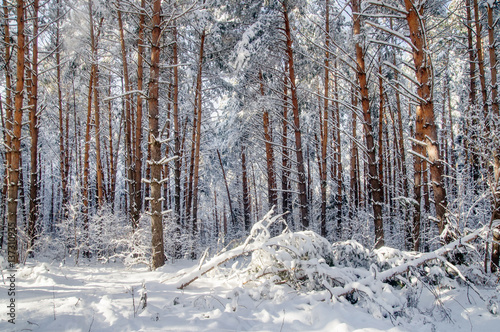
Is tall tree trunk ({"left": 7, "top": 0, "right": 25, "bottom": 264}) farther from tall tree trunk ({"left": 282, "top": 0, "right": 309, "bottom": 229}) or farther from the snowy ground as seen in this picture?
tall tree trunk ({"left": 282, "top": 0, "right": 309, "bottom": 229})

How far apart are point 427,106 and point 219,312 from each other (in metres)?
4.70

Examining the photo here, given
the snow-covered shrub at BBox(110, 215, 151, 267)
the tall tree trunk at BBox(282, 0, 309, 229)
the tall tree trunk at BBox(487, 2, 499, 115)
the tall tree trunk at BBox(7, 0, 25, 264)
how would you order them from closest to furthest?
the tall tree trunk at BBox(7, 0, 25, 264)
the snow-covered shrub at BBox(110, 215, 151, 267)
the tall tree trunk at BBox(487, 2, 499, 115)
the tall tree trunk at BBox(282, 0, 309, 229)

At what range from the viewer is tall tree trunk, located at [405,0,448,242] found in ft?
15.0

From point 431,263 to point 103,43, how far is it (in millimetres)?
14021

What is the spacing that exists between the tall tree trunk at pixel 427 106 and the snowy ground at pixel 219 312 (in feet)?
5.82

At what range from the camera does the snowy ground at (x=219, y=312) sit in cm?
225

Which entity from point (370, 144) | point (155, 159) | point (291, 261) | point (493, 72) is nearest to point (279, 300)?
point (291, 261)

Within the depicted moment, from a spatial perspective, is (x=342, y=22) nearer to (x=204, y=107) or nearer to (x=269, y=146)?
(x=269, y=146)

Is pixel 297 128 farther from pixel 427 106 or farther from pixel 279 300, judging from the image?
pixel 279 300

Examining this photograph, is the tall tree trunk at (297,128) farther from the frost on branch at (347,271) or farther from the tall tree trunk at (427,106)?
the frost on branch at (347,271)

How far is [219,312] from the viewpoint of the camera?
2.54 meters

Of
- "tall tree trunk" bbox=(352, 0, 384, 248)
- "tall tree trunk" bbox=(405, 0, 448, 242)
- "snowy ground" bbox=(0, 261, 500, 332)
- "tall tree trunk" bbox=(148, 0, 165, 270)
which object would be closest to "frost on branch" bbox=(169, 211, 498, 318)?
"snowy ground" bbox=(0, 261, 500, 332)

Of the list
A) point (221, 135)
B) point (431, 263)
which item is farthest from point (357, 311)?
point (221, 135)

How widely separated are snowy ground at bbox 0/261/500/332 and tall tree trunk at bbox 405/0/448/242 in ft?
5.82
